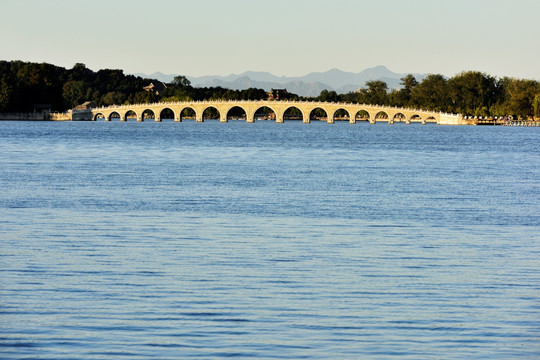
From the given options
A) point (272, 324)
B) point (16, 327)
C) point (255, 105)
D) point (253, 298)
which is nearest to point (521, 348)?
point (272, 324)

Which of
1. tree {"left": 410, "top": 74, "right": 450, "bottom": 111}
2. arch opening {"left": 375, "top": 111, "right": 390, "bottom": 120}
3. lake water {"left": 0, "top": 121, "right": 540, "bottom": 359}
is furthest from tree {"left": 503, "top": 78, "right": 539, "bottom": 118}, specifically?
lake water {"left": 0, "top": 121, "right": 540, "bottom": 359}

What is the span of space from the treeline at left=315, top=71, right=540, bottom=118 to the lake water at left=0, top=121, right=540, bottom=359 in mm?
117369

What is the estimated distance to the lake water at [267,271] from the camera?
10602 mm

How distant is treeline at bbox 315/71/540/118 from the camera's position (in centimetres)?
14425

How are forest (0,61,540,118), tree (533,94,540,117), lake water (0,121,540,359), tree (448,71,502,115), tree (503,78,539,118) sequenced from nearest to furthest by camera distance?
lake water (0,121,540,359) → forest (0,61,540,118) → tree (533,94,540,117) → tree (503,78,539,118) → tree (448,71,502,115)

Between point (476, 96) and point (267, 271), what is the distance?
492ft

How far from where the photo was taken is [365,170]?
41.8 meters

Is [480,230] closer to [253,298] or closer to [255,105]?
[253,298]

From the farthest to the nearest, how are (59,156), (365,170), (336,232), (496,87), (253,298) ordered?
(496,87) < (59,156) < (365,170) < (336,232) < (253,298)

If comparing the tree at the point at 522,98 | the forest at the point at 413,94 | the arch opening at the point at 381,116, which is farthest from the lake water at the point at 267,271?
the arch opening at the point at 381,116

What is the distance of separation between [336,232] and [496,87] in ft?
490

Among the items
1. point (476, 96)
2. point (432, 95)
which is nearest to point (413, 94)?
point (432, 95)

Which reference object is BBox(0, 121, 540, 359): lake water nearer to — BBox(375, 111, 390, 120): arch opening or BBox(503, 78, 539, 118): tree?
BBox(503, 78, 539, 118): tree

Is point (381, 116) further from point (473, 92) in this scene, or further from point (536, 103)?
point (536, 103)
